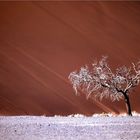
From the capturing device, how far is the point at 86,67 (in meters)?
18.7

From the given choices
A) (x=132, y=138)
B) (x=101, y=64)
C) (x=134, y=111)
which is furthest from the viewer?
(x=134, y=111)

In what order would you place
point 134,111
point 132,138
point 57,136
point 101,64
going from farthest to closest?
point 134,111 → point 101,64 → point 57,136 → point 132,138

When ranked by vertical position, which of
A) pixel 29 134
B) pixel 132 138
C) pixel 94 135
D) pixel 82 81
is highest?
pixel 132 138

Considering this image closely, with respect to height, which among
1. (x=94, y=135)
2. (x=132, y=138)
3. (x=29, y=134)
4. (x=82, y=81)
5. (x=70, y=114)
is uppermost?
(x=132, y=138)

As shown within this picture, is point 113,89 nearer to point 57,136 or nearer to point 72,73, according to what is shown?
point 72,73

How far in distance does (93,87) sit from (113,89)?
30.8 inches

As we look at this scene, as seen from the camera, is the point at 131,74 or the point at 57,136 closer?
the point at 57,136

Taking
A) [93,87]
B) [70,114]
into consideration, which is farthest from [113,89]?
[70,114]

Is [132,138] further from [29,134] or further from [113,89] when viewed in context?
[113,89]

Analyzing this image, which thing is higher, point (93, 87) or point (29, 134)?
point (29, 134)

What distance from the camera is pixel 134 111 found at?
19.7 metres

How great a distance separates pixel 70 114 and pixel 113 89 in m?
1.93

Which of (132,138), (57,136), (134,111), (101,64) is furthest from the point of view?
(134,111)

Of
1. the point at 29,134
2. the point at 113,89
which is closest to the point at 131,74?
the point at 113,89
